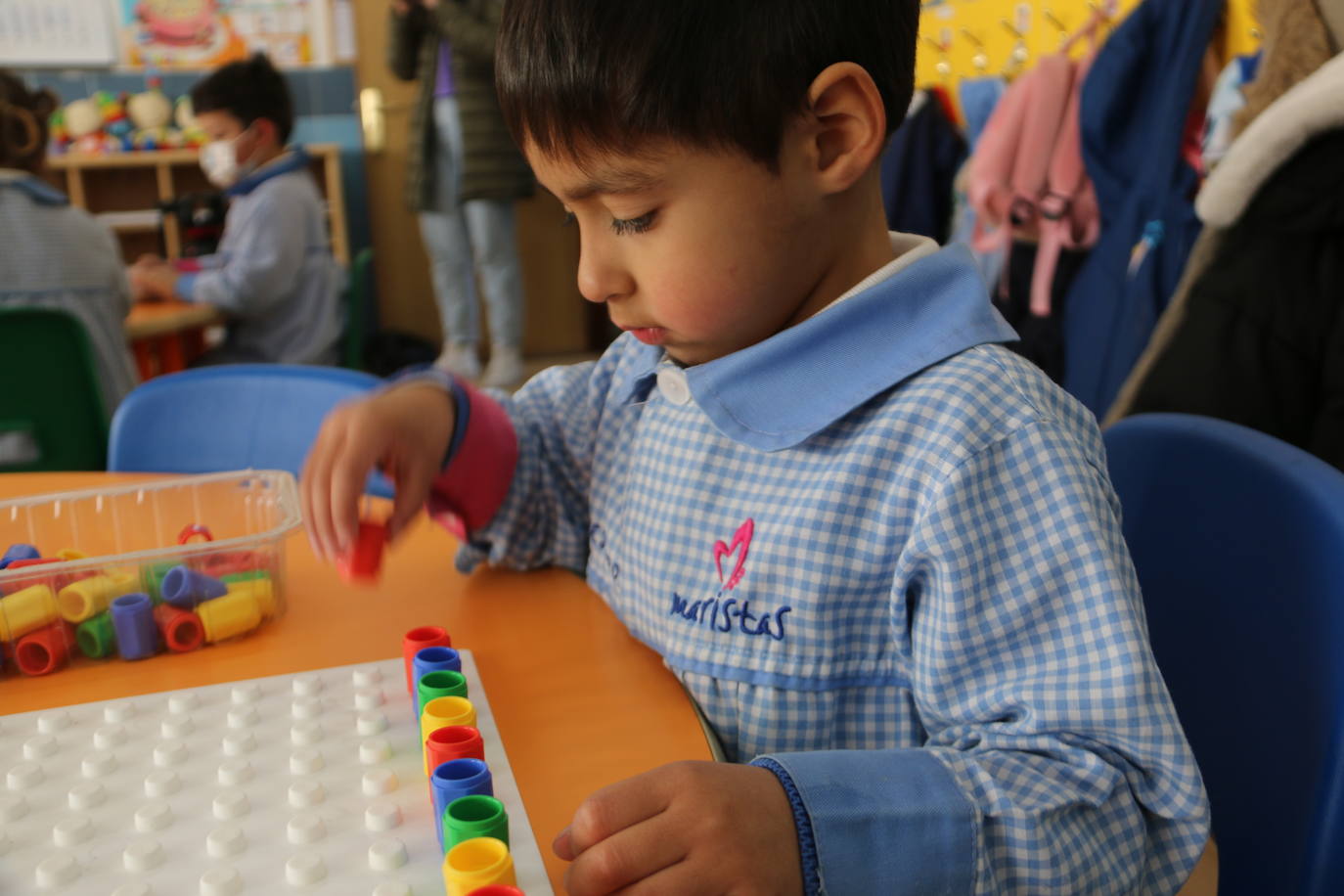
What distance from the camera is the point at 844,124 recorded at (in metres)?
0.61

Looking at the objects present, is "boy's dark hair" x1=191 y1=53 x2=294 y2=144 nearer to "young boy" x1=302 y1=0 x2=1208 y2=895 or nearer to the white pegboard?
"young boy" x1=302 y1=0 x2=1208 y2=895

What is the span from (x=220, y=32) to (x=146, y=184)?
663 mm

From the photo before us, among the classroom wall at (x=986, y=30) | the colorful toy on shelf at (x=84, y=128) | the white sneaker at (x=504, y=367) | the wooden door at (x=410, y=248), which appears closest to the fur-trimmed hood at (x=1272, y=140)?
the classroom wall at (x=986, y=30)

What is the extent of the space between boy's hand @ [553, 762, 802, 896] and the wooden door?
398cm

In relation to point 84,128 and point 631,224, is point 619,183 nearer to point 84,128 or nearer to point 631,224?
point 631,224

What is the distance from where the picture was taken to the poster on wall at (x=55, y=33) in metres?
4.21

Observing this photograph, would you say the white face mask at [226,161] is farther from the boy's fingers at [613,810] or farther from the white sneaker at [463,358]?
the boy's fingers at [613,810]

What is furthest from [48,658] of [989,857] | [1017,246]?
[1017,246]

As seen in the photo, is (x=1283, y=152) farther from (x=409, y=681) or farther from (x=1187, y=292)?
(x=409, y=681)

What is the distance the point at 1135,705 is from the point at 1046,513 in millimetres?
93

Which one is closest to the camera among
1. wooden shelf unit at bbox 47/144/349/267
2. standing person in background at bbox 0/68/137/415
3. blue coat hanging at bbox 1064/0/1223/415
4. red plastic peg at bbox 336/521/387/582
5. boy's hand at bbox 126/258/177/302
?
Answer: red plastic peg at bbox 336/521/387/582

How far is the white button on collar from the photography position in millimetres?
692

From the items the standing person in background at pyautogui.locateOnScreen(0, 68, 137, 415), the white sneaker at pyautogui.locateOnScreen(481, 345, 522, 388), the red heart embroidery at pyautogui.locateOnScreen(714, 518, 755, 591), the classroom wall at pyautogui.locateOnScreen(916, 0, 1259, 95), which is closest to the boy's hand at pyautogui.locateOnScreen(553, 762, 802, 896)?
the red heart embroidery at pyautogui.locateOnScreen(714, 518, 755, 591)

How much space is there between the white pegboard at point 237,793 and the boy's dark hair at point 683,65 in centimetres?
31
